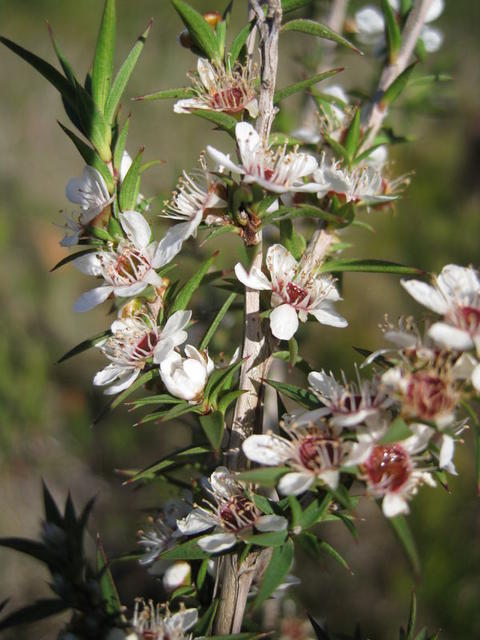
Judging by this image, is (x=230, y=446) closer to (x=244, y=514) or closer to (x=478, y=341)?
(x=244, y=514)

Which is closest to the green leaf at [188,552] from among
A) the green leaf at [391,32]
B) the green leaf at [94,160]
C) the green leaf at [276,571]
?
the green leaf at [276,571]

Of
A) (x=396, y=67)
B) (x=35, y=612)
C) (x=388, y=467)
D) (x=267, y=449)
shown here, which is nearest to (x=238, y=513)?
(x=267, y=449)

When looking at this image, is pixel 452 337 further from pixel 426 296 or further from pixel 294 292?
pixel 294 292

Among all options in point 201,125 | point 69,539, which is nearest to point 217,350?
point 69,539

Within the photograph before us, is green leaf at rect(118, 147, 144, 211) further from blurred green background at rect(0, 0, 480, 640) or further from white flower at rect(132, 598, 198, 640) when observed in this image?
white flower at rect(132, 598, 198, 640)

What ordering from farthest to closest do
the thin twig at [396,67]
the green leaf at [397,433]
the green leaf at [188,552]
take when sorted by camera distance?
the thin twig at [396,67] < the green leaf at [188,552] < the green leaf at [397,433]

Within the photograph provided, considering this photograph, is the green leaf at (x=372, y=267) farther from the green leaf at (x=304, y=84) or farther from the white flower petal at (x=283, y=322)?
the green leaf at (x=304, y=84)

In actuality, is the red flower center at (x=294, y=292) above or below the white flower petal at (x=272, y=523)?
above

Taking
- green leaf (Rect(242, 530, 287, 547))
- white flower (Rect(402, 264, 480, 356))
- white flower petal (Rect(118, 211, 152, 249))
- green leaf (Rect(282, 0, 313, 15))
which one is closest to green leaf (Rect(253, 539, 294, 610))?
green leaf (Rect(242, 530, 287, 547))
